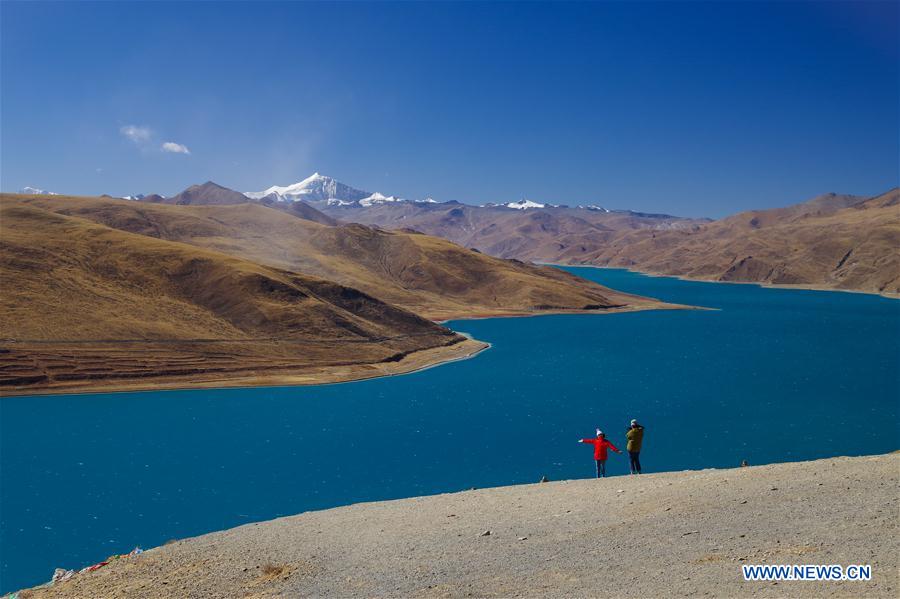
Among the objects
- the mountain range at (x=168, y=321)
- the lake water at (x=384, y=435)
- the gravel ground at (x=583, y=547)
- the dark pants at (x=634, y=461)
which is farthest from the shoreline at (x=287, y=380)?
the dark pants at (x=634, y=461)

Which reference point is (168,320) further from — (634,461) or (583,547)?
(583,547)

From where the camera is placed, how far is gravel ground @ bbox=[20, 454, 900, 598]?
1661 cm

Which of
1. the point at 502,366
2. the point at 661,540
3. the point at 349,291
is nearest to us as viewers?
the point at 661,540

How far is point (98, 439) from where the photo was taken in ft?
205

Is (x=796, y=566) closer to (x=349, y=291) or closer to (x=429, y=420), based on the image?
(x=429, y=420)

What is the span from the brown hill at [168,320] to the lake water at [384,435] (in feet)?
26.6

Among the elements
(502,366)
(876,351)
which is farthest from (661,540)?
(876,351)

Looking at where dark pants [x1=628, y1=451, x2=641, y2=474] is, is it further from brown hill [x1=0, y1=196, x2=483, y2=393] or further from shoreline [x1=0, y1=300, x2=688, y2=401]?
brown hill [x1=0, y1=196, x2=483, y2=393]

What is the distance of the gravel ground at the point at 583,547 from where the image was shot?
16.6 meters

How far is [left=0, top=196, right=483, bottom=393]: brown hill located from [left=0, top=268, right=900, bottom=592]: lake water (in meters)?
8.11

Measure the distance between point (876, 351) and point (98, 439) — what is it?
127m

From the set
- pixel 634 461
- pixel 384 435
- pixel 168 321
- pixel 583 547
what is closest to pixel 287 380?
pixel 168 321

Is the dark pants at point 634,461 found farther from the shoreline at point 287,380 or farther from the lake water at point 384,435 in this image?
the shoreline at point 287,380

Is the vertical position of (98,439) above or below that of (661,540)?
below
